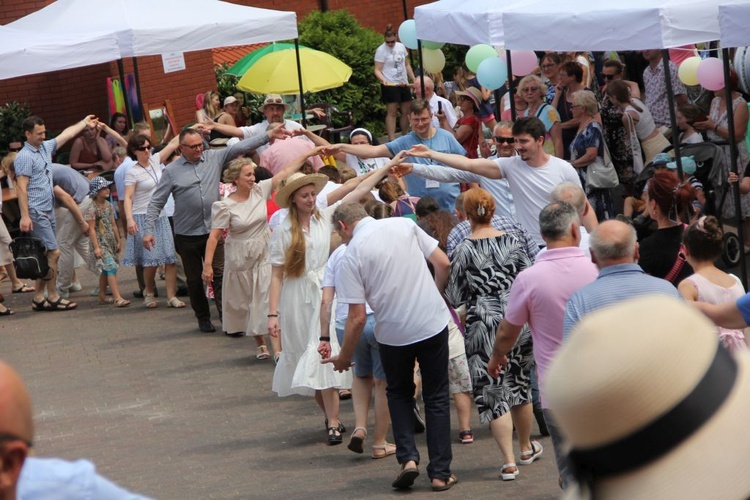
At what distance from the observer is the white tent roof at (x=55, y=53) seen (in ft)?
45.9

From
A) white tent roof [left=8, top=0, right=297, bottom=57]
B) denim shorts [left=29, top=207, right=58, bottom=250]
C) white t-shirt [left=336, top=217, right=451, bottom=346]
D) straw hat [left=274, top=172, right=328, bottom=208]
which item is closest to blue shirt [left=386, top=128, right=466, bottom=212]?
straw hat [left=274, top=172, right=328, bottom=208]

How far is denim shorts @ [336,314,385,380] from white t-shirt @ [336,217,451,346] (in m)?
0.76

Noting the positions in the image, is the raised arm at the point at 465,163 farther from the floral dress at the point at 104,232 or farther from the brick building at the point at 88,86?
the brick building at the point at 88,86

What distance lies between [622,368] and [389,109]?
19.5 meters

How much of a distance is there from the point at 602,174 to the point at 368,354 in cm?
425

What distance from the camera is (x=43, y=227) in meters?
13.3

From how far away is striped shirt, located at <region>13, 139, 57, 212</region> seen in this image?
1309cm

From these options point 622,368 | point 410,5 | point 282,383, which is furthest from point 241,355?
point 410,5

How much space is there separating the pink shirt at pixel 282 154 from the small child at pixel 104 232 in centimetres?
223

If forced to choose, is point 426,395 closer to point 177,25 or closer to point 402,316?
point 402,316

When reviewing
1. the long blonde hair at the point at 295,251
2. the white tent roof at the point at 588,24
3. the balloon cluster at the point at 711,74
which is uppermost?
the white tent roof at the point at 588,24

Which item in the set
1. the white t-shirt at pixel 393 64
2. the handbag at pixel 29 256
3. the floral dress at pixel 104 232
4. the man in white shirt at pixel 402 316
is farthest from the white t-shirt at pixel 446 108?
the man in white shirt at pixel 402 316

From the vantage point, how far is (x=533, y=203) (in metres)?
8.35

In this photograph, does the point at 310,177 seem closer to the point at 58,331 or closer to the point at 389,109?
the point at 58,331
